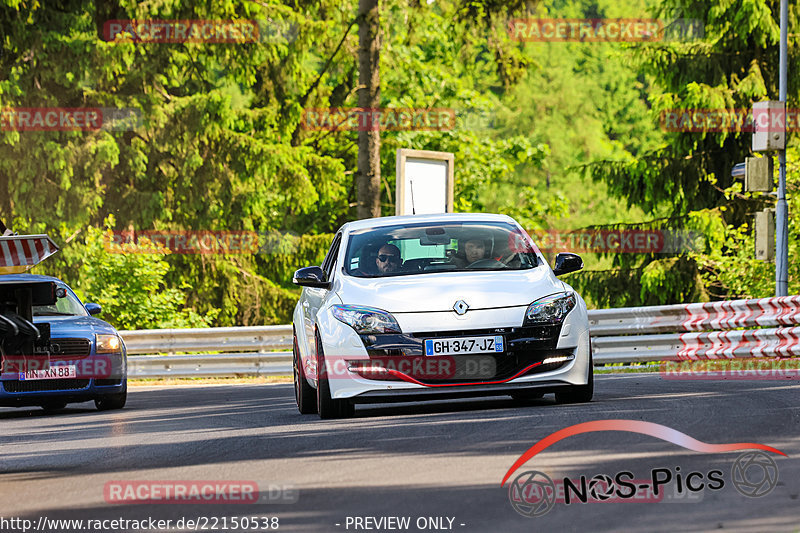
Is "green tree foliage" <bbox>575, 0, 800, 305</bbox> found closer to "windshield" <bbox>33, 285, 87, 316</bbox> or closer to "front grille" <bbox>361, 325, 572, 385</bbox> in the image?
"windshield" <bbox>33, 285, 87, 316</bbox>

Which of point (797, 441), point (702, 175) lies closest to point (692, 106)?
point (702, 175)

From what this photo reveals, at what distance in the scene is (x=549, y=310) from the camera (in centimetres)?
1063

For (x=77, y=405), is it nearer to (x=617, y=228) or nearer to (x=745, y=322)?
(x=745, y=322)

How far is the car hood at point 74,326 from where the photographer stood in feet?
49.3

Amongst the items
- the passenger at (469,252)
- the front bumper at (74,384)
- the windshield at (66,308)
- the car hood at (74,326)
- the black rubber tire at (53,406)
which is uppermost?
the passenger at (469,252)

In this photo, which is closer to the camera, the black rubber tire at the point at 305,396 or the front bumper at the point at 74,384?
the black rubber tire at the point at 305,396

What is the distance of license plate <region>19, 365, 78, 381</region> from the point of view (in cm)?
1459

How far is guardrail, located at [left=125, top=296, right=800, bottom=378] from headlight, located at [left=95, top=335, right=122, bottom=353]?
27.1 ft

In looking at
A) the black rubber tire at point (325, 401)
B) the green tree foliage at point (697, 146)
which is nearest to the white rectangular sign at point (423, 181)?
the green tree foliage at point (697, 146)

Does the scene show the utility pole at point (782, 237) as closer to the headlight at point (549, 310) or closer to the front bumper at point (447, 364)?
the headlight at point (549, 310)

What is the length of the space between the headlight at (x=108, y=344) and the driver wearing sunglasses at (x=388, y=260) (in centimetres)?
475

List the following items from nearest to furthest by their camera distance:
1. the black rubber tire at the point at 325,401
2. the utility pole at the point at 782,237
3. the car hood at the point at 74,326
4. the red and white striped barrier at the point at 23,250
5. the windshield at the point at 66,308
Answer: the black rubber tire at the point at 325,401 < the red and white striped barrier at the point at 23,250 < the car hood at the point at 74,326 < the windshield at the point at 66,308 < the utility pole at the point at 782,237

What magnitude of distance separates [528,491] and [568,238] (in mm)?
28168

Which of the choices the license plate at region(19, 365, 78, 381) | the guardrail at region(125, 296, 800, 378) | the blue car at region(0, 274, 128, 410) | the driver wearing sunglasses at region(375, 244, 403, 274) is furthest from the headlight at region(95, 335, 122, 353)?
the guardrail at region(125, 296, 800, 378)
